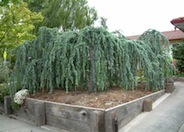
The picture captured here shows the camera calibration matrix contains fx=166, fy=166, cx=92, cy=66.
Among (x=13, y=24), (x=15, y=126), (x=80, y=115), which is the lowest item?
(x=15, y=126)

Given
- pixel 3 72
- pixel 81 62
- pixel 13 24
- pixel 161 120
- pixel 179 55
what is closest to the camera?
pixel 161 120

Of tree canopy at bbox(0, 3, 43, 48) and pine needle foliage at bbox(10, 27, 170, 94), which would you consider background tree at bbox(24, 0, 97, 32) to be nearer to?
tree canopy at bbox(0, 3, 43, 48)

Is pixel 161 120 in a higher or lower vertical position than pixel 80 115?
lower

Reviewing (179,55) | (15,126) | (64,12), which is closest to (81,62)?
(15,126)

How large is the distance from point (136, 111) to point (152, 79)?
1717 mm

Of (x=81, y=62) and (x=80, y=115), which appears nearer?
(x=80, y=115)

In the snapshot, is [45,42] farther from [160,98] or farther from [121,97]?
[160,98]

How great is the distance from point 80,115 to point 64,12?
42.7 ft

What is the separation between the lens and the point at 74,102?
3.57m

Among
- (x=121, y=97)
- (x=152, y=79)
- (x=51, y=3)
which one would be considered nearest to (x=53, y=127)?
(x=121, y=97)

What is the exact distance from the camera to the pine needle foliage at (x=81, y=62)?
3916 millimetres

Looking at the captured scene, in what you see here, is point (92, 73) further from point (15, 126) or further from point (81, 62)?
point (15, 126)

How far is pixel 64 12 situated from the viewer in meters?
14.5

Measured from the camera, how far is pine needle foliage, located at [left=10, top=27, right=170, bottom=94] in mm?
3916
